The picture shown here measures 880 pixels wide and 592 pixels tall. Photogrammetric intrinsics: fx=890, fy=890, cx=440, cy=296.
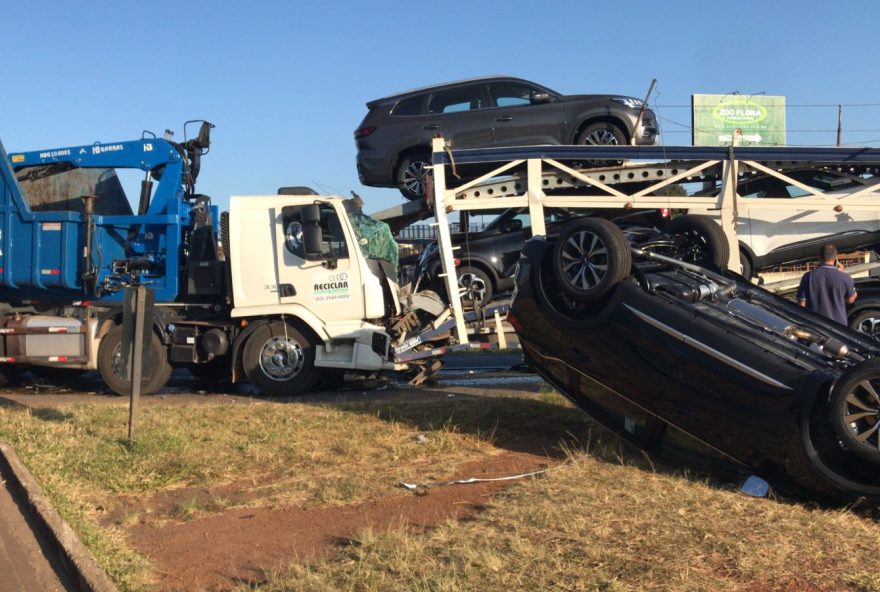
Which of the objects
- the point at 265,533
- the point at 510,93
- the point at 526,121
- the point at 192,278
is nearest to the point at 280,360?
the point at 192,278

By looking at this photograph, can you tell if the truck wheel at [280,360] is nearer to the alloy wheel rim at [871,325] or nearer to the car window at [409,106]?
the car window at [409,106]

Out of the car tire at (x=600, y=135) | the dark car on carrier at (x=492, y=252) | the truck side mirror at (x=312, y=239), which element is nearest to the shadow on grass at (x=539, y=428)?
the truck side mirror at (x=312, y=239)

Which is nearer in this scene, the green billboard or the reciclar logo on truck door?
the reciclar logo on truck door

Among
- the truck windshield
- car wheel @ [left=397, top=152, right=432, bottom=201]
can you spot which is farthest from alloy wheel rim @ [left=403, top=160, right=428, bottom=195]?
the truck windshield

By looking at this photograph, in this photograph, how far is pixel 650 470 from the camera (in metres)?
6.36

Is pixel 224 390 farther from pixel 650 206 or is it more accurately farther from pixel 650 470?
pixel 650 470

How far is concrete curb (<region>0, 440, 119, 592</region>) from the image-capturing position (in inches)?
184

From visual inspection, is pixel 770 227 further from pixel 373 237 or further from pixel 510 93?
pixel 373 237

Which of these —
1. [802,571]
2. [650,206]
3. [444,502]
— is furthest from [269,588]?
[650,206]

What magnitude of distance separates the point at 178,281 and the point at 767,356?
8.37 meters

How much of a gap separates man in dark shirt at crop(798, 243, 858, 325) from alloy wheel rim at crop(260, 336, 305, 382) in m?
5.97

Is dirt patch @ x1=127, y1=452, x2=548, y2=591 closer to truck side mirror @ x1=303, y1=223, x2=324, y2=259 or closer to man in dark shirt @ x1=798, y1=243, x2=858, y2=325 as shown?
man in dark shirt @ x1=798, y1=243, x2=858, y2=325

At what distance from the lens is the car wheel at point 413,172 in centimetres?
1290

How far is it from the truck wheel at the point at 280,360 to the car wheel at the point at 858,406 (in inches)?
281
